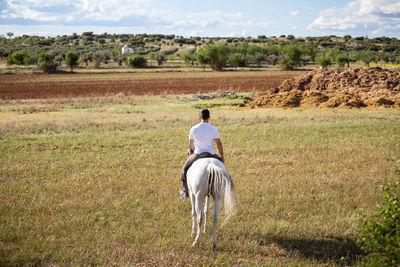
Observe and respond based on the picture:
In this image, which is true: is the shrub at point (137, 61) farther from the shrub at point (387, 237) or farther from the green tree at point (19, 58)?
the shrub at point (387, 237)

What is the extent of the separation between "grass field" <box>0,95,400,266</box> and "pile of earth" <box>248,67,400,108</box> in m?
10.9

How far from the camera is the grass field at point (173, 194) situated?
6.54 meters

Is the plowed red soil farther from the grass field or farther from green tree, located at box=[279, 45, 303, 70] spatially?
green tree, located at box=[279, 45, 303, 70]

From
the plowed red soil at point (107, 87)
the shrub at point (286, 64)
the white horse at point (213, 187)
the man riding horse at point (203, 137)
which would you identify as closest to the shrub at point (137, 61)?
the plowed red soil at point (107, 87)

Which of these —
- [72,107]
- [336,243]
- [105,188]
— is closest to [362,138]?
[336,243]

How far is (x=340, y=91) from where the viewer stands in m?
35.4

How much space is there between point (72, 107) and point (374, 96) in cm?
2894

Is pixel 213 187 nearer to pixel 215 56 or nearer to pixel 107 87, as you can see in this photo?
pixel 107 87

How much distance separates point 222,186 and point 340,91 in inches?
1282

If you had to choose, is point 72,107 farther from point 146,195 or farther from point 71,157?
point 146,195

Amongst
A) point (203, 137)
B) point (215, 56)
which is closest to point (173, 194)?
point (203, 137)

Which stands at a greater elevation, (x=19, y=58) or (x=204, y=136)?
(x=19, y=58)

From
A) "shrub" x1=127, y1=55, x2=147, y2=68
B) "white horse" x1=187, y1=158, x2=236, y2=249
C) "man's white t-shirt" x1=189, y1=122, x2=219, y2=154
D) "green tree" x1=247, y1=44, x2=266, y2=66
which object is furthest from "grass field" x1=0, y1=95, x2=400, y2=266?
"green tree" x1=247, y1=44, x2=266, y2=66

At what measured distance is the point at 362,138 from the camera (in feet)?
56.2
